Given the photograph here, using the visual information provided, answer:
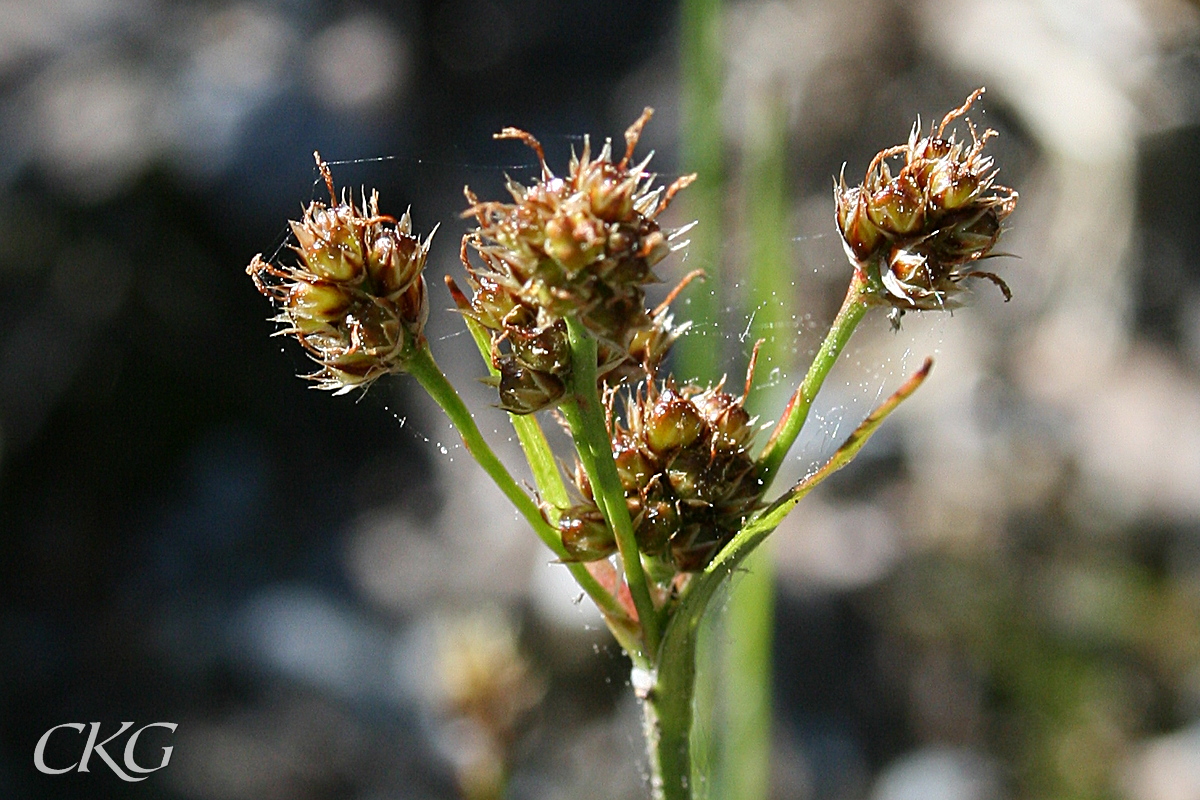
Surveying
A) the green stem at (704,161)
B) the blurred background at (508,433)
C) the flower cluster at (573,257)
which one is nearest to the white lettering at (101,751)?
the blurred background at (508,433)

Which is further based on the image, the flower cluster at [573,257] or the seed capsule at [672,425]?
the seed capsule at [672,425]

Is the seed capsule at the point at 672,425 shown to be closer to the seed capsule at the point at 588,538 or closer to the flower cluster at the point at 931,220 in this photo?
the seed capsule at the point at 588,538

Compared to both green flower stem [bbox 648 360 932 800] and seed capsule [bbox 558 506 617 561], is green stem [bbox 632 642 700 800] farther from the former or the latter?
seed capsule [bbox 558 506 617 561]

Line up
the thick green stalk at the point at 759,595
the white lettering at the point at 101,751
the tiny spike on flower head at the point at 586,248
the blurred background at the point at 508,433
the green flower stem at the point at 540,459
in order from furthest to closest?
the blurred background at the point at 508,433
the white lettering at the point at 101,751
the thick green stalk at the point at 759,595
the green flower stem at the point at 540,459
the tiny spike on flower head at the point at 586,248

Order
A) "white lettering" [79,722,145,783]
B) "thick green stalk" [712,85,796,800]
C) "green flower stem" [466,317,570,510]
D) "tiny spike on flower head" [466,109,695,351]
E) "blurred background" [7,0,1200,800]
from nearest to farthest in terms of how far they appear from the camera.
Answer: "tiny spike on flower head" [466,109,695,351], "green flower stem" [466,317,570,510], "thick green stalk" [712,85,796,800], "white lettering" [79,722,145,783], "blurred background" [7,0,1200,800]

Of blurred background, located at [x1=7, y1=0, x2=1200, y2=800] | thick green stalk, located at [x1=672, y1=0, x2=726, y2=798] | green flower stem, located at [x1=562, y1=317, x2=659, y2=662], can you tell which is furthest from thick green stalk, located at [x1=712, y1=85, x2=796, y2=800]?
blurred background, located at [x1=7, y1=0, x2=1200, y2=800]

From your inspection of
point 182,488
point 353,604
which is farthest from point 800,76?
point 182,488

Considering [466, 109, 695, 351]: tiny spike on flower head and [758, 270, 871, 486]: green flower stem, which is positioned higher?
[466, 109, 695, 351]: tiny spike on flower head
